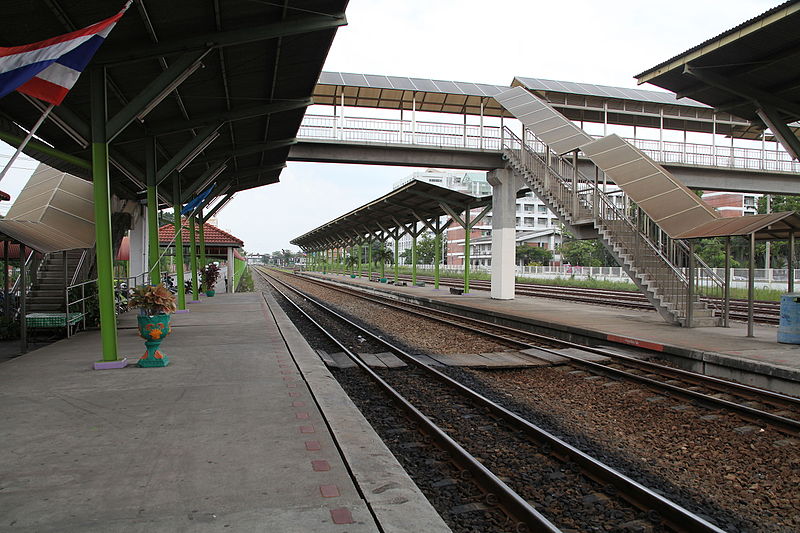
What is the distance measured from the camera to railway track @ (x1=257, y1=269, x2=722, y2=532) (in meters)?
3.95

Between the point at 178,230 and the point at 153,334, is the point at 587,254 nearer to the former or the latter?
the point at 178,230

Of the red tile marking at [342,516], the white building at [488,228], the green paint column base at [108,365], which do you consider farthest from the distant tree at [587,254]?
the red tile marking at [342,516]

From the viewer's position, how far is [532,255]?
86625mm

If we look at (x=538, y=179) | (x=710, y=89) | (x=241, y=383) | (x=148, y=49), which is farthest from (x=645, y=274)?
(x=148, y=49)

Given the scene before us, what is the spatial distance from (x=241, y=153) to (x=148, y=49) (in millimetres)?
9945

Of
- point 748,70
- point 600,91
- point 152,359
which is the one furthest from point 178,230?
point 600,91

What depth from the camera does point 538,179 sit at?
21.2 metres

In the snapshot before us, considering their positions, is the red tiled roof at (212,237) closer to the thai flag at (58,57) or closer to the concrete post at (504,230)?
the concrete post at (504,230)

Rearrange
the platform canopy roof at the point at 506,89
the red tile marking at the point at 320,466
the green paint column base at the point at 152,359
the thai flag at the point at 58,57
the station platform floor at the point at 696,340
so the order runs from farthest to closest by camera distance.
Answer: the platform canopy roof at the point at 506,89 → the station platform floor at the point at 696,340 → the green paint column base at the point at 152,359 → the thai flag at the point at 58,57 → the red tile marking at the point at 320,466

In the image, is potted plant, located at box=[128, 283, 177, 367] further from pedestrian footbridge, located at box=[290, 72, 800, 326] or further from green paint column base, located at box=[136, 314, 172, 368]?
pedestrian footbridge, located at box=[290, 72, 800, 326]

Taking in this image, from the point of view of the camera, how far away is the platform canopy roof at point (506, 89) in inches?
934

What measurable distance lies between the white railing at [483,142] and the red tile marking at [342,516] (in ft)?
65.5

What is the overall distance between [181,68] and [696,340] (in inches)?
426

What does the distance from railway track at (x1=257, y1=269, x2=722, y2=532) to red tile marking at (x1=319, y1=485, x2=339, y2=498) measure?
123 centimetres
